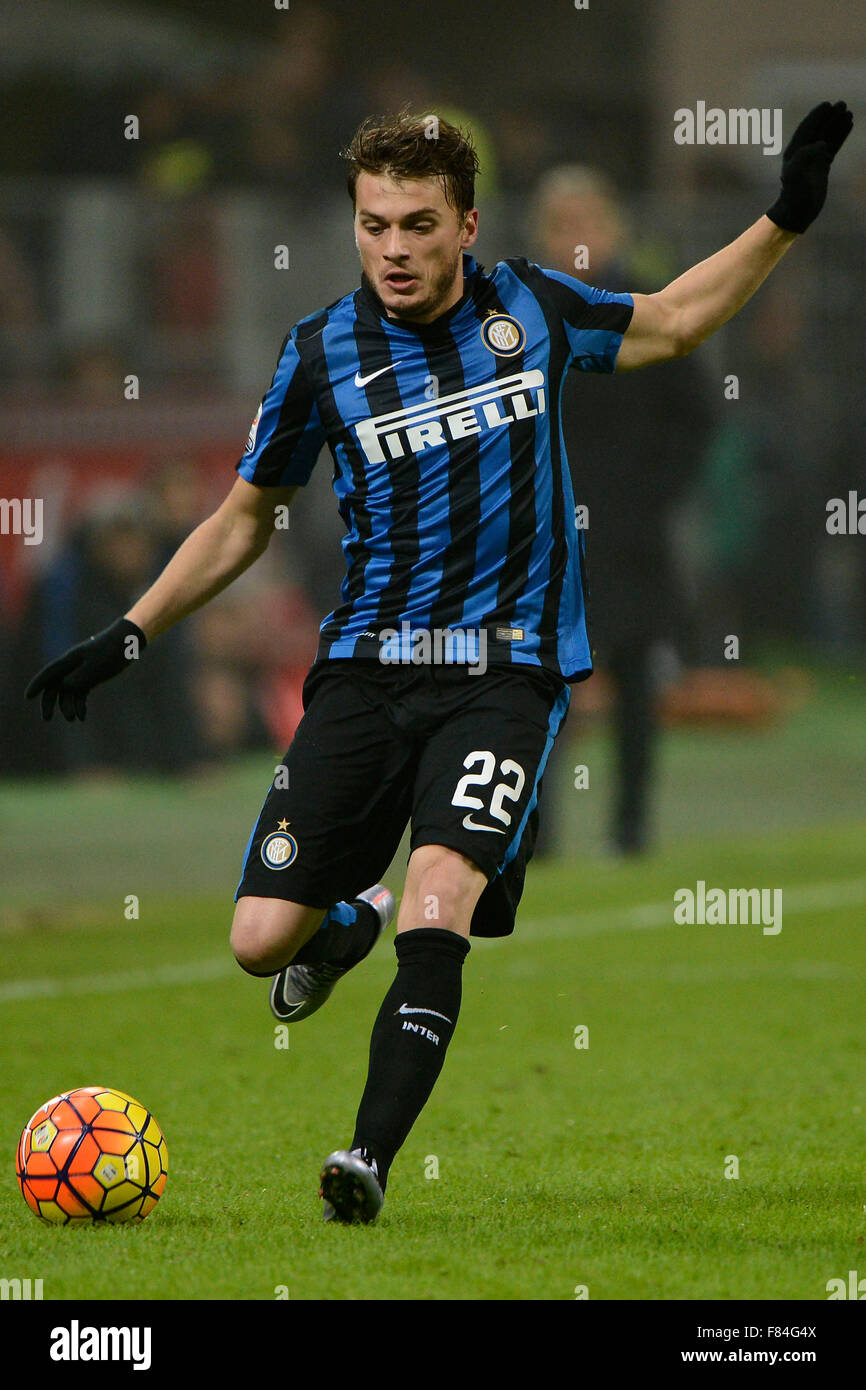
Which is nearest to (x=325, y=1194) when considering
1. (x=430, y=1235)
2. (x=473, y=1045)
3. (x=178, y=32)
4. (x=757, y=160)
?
(x=430, y=1235)

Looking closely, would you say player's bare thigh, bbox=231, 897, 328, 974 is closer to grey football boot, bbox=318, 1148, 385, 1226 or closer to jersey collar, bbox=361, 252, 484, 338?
grey football boot, bbox=318, 1148, 385, 1226

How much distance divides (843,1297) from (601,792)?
9325 mm

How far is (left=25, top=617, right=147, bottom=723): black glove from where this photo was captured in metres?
4.35

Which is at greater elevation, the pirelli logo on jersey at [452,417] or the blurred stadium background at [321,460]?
the blurred stadium background at [321,460]

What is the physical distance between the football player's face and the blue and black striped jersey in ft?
0.47

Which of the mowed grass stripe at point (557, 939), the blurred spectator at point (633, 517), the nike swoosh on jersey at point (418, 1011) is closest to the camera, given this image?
the nike swoosh on jersey at point (418, 1011)

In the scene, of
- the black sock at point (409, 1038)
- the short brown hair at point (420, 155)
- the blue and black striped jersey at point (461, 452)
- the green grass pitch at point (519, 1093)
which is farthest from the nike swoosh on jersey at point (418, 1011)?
the short brown hair at point (420, 155)

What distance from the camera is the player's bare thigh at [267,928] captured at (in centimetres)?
412

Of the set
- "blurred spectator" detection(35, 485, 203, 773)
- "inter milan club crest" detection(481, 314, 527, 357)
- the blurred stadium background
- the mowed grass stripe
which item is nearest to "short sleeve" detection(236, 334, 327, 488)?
"inter milan club crest" detection(481, 314, 527, 357)

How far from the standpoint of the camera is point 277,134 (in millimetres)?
14727

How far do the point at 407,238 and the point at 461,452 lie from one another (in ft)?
1.50

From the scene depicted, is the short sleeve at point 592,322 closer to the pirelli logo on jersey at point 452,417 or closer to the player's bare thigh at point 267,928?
the pirelli logo on jersey at point 452,417

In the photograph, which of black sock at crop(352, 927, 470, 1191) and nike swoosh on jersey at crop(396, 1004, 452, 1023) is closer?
black sock at crop(352, 927, 470, 1191)

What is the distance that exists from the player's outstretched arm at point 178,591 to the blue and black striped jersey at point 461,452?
24 centimetres
